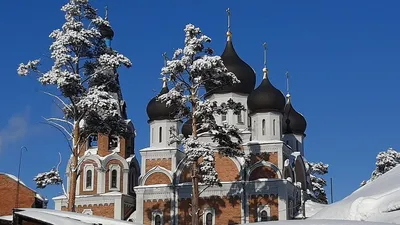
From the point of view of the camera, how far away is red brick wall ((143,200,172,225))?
1416 inches

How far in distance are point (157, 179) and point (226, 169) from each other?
12.6ft

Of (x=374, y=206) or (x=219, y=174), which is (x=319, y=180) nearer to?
(x=219, y=174)

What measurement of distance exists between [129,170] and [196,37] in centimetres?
1471

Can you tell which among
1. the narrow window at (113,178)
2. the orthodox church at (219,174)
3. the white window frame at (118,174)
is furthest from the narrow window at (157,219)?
the narrow window at (113,178)

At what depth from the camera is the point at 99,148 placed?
39.3 meters

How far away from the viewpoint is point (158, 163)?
37.2m

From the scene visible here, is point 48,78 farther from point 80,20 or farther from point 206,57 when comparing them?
point 206,57

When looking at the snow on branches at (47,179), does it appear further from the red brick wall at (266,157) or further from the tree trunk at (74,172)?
the red brick wall at (266,157)

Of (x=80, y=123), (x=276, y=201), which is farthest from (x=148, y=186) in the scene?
(x=80, y=123)

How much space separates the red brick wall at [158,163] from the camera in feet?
121

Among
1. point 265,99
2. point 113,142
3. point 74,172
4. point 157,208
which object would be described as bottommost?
point 157,208

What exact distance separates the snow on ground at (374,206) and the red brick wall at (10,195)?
16.3 metres

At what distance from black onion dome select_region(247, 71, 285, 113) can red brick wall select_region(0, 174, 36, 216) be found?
14115 mm

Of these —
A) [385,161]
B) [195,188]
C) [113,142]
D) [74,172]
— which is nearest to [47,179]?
[74,172]
